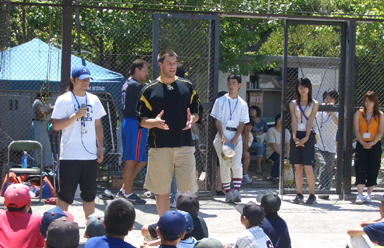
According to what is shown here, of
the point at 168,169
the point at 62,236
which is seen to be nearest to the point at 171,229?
the point at 62,236

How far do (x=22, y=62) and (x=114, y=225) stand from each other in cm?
730

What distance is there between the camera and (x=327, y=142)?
8320 millimetres

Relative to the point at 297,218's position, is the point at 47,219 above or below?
above

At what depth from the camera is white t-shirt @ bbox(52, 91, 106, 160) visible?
5.11 meters

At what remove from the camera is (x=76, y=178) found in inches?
201

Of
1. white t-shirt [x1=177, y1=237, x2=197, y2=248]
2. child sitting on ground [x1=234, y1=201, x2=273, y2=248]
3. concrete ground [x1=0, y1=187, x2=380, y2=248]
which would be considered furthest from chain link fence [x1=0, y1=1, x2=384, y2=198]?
white t-shirt [x1=177, y1=237, x2=197, y2=248]

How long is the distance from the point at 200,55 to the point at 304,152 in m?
2.42

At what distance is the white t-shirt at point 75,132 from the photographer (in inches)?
201

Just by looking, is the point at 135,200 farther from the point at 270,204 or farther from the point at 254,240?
the point at 254,240

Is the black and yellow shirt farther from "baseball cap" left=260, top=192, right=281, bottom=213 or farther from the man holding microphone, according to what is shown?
"baseball cap" left=260, top=192, right=281, bottom=213

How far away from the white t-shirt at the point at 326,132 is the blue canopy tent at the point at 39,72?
386 cm

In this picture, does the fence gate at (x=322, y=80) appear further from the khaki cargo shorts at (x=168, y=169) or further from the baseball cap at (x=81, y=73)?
the baseball cap at (x=81, y=73)

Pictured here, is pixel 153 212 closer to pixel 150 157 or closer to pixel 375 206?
pixel 150 157

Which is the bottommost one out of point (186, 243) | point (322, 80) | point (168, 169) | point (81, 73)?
point (186, 243)
